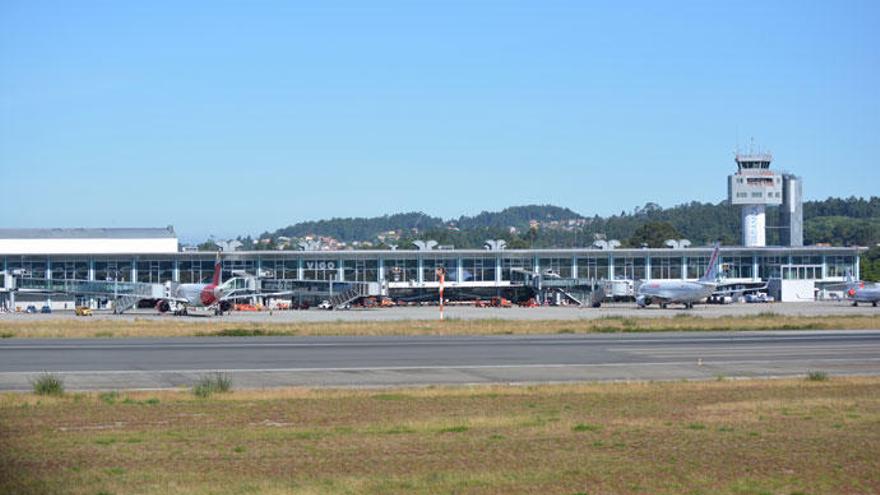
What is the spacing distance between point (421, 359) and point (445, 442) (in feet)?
68.7

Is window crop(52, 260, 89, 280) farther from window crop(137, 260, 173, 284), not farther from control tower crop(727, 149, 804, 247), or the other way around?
control tower crop(727, 149, 804, 247)

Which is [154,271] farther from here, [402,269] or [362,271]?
[402,269]

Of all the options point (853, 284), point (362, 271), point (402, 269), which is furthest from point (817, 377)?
point (362, 271)

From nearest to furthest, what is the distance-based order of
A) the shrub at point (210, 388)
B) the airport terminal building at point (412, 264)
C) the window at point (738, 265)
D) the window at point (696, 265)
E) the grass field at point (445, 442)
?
the grass field at point (445, 442) → the shrub at point (210, 388) → the airport terminal building at point (412, 264) → the window at point (738, 265) → the window at point (696, 265)

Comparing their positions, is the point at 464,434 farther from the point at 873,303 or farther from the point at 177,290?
the point at 873,303

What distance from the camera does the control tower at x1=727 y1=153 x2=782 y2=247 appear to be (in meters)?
142

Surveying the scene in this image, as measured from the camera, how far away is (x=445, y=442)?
19.3m

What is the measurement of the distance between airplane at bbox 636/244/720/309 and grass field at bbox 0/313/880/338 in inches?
1050

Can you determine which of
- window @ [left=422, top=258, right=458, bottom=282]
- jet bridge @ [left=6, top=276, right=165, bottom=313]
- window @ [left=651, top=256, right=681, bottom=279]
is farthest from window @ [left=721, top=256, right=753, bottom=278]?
jet bridge @ [left=6, top=276, right=165, bottom=313]

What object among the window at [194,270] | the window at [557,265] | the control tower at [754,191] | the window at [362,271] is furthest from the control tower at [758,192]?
the window at [194,270]

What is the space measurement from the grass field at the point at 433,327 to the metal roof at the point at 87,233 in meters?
65.9

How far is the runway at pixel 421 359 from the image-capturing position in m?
33.3

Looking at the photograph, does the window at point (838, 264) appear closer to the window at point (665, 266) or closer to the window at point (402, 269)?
the window at point (665, 266)

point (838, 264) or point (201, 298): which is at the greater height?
point (838, 264)
